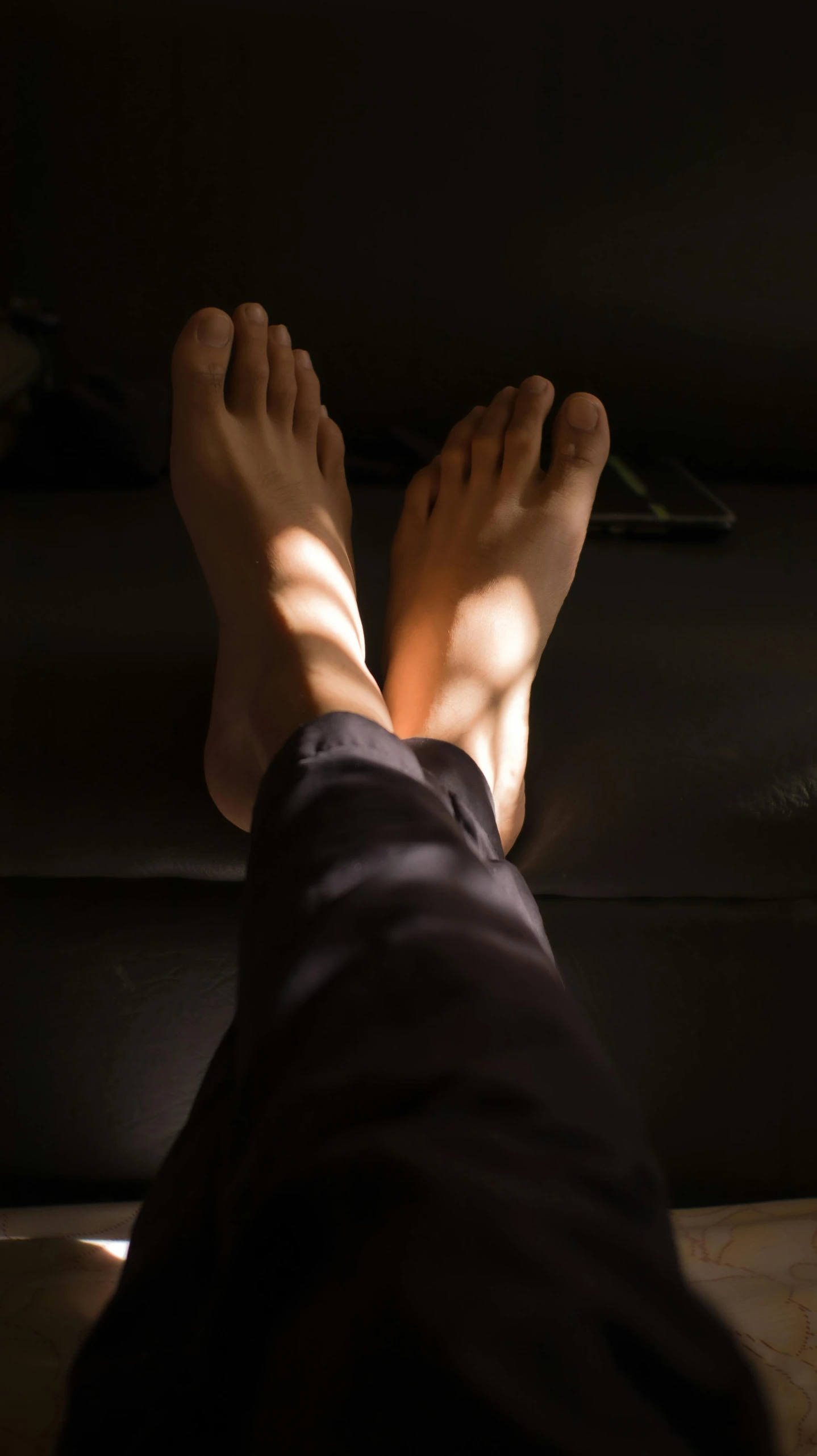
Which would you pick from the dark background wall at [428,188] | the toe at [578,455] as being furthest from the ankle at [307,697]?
the dark background wall at [428,188]

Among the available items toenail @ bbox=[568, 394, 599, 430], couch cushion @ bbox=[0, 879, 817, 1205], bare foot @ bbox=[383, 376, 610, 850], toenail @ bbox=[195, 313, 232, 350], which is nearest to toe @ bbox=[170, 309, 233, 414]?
toenail @ bbox=[195, 313, 232, 350]

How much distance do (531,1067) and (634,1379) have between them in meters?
0.09

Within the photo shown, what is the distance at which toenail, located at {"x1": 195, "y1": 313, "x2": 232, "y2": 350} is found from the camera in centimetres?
88

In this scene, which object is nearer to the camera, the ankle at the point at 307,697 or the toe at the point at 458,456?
the ankle at the point at 307,697

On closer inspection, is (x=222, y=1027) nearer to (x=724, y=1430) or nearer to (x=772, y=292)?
(x=724, y=1430)

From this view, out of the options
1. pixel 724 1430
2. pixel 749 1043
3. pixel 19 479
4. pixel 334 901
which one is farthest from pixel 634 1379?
pixel 19 479

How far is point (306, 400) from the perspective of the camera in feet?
3.23

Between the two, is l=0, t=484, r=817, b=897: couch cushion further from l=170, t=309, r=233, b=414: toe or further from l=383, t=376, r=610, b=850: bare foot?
l=170, t=309, r=233, b=414: toe

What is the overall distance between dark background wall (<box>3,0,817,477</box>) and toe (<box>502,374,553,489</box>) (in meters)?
0.14

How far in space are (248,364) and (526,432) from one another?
27cm

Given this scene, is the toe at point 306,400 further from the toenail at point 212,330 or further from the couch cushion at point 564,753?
the couch cushion at point 564,753

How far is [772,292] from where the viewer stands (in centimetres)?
110

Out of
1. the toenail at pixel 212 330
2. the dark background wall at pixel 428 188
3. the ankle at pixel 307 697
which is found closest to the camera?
the ankle at pixel 307 697

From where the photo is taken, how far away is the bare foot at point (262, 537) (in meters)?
0.60
